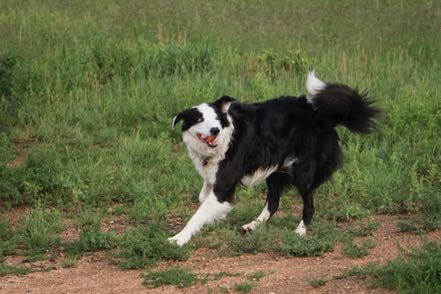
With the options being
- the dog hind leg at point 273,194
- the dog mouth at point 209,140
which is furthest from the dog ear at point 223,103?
the dog hind leg at point 273,194

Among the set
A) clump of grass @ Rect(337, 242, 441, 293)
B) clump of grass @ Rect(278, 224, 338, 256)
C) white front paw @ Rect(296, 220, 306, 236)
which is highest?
clump of grass @ Rect(337, 242, 441, 293)

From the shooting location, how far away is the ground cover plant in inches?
274

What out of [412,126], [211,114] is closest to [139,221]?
[211,114]

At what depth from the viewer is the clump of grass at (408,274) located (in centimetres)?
486

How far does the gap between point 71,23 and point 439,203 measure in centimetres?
748

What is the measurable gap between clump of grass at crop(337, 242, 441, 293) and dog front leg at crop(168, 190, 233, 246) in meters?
1.64

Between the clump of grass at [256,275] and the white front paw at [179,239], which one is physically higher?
the clump of grass at [256,275]

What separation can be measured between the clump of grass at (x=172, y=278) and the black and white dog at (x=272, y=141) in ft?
3.62

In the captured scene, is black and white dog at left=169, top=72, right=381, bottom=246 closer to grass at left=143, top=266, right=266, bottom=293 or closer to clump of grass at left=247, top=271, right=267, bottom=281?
grass at left=143, top=266, right=266, bottom=293

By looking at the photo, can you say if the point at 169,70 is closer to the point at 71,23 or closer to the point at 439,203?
the point at 71,23

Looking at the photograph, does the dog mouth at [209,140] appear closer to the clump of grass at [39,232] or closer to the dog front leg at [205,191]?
the dog front leg at [205,191]

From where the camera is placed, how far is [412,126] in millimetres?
9211

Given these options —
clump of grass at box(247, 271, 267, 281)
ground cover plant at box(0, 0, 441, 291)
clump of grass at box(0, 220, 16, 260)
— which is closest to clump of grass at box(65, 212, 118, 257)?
ground cover plant at box(0, 0, 441, 291)

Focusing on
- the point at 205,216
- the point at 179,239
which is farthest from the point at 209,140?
the point at 179,239
